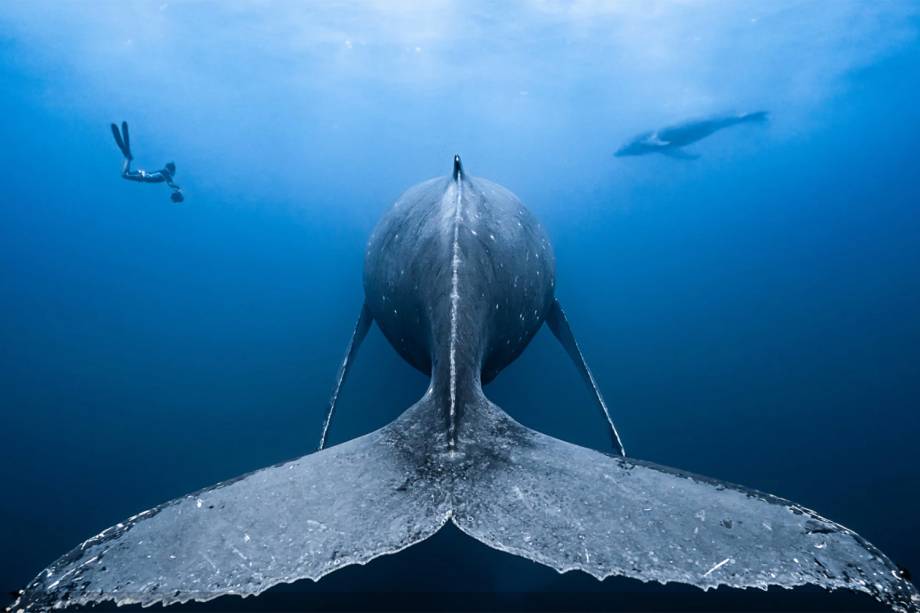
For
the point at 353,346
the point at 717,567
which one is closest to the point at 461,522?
the point at 717,567

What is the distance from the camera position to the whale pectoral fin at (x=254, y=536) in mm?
2156

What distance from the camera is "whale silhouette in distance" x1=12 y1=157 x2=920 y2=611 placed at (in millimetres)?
2172

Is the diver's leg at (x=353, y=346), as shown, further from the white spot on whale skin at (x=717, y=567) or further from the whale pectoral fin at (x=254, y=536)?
the white spot on whale skin at (x=717, y=567)

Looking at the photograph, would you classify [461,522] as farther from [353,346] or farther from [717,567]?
[353,346]

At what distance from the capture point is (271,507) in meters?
2.60

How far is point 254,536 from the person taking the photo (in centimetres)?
241

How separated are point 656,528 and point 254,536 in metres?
2.04

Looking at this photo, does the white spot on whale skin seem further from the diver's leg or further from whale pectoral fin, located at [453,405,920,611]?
the diver's leg

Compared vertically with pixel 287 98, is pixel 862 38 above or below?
above

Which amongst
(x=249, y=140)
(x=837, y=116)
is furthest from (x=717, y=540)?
(x=249, y=140)

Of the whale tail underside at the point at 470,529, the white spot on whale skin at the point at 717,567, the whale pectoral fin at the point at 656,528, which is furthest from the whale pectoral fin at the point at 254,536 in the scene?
the white spot on whale skin at the point at 717,567

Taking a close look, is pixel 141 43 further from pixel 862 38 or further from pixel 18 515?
pixel 862 38

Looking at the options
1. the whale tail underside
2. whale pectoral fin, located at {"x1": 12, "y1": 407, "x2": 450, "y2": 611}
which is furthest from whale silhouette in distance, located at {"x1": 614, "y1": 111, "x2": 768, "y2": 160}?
whale pectoral fin, located at {"x1": 12, "y1": 407, "x2": 450, "y2": 611}

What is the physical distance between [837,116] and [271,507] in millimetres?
55956
